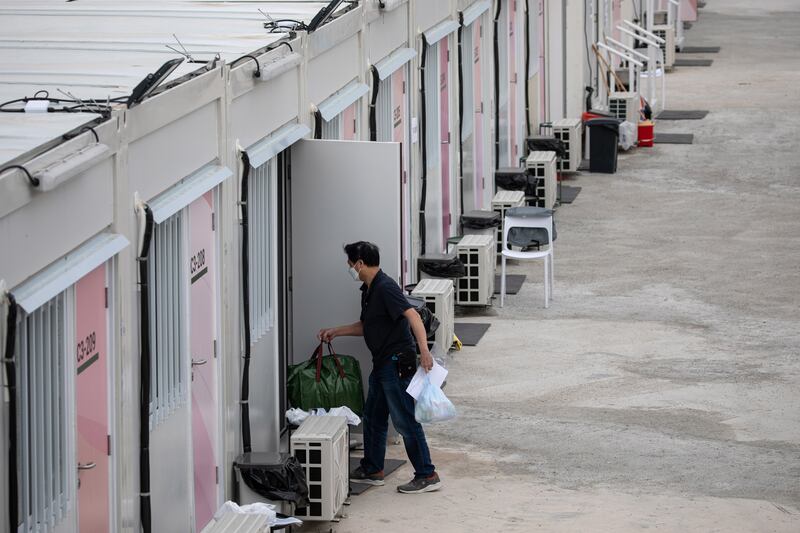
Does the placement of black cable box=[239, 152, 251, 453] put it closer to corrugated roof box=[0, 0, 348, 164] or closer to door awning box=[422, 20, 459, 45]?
corrugated roof box=[0, 0, 348, 164]

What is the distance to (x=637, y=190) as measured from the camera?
21.3 metres

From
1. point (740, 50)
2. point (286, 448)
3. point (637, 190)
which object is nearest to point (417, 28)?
A: point (286, 448)

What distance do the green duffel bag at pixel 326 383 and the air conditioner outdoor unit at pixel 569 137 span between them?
11.8 meters

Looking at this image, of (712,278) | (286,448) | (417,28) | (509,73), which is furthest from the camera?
(509,73)

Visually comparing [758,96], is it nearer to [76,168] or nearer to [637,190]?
[637,190]

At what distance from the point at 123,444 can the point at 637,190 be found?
14809 millimetres

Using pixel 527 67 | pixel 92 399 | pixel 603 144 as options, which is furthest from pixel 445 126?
pixel 92 399

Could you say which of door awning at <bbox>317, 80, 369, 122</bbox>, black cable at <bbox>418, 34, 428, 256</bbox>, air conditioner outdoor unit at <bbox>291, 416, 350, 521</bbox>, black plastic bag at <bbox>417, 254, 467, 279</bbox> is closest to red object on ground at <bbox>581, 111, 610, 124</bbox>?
black cable at <bbox>418, 34, 428, 256</bbox>

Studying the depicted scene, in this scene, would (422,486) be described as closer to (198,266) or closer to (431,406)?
(431,406)

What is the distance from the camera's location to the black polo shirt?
1006cm

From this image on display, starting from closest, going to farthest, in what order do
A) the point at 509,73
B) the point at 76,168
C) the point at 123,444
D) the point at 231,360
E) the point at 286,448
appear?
1. the point at 76,168
2. the point at 123,444
3. the point at 231,360
4. the point at 286,448
5. the point at 509,73

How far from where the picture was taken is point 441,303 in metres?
13.5

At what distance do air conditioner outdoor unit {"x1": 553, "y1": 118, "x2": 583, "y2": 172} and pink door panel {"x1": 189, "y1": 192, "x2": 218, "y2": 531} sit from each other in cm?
1363

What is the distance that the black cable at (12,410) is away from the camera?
19.5 ft
